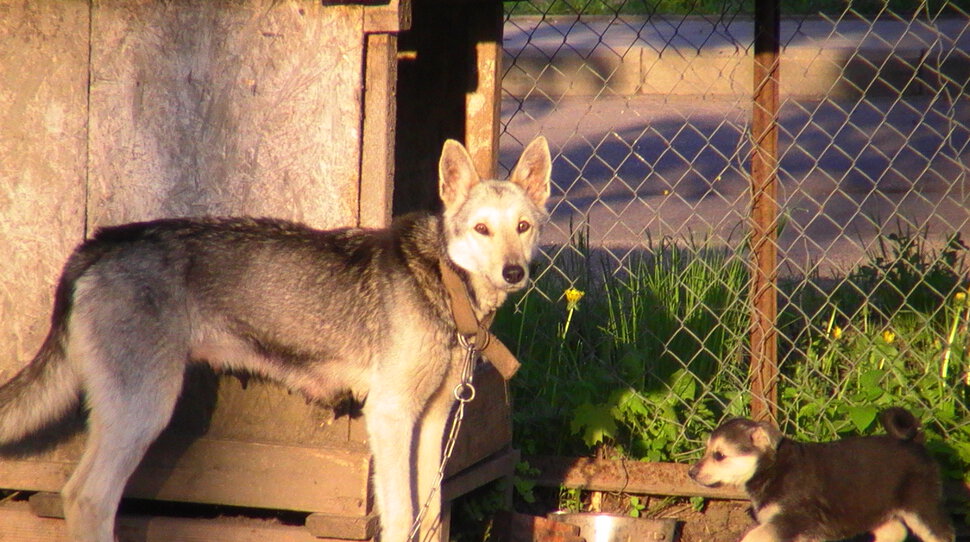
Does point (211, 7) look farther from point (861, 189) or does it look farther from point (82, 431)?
point (861, 189)

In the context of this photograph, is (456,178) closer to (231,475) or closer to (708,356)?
(231,475)

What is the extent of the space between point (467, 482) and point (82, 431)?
1582 mm

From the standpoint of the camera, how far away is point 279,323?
13.0 ft

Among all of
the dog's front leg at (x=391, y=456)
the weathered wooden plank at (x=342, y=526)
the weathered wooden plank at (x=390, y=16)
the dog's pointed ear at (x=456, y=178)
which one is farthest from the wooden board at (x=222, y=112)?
the weathered wooden plank at (x=342, y=526)

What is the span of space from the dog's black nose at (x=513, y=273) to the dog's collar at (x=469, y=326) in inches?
7.7

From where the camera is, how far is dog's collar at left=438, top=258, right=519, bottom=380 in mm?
3918

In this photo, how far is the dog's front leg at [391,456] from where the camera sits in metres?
3.84

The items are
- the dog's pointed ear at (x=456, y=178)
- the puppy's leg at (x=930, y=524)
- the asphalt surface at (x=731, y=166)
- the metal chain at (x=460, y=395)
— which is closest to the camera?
the metal chain at (x=460, y=395)

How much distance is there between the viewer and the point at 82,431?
162 inches

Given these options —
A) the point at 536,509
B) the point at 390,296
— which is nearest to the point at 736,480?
the point at 536,509

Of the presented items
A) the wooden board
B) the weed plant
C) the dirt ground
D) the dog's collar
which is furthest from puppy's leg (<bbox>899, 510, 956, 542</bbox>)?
the wooden board

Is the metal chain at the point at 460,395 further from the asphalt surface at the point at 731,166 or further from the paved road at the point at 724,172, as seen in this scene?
the paved road at the point at 724,172

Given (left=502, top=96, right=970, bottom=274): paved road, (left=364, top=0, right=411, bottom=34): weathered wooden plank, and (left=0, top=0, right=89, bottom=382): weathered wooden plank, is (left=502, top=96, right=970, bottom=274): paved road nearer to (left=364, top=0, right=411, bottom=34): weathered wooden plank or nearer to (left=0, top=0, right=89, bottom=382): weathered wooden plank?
(left=364, top=0, right=411, bottom=34): weathered wooden plank

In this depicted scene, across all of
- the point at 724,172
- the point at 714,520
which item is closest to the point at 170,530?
the point at 714,520
